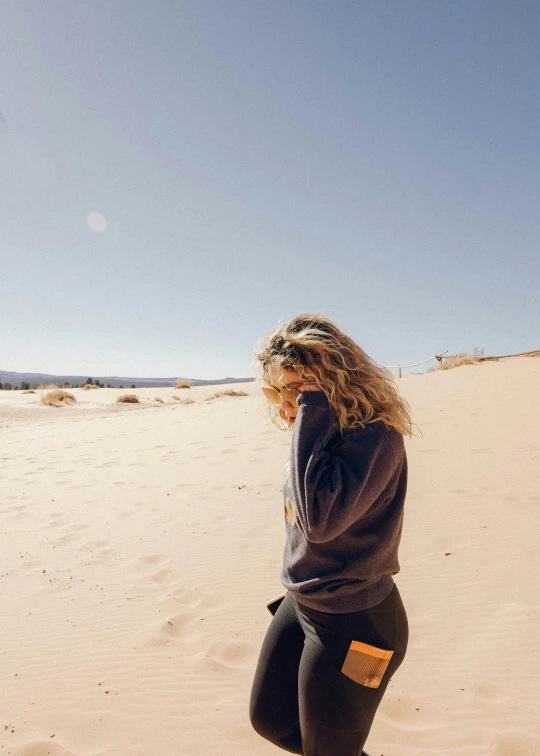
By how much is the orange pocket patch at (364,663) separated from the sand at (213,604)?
1112 millimetres

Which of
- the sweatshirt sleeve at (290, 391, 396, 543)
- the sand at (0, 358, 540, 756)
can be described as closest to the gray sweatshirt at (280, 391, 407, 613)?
the sweatshirt sleeve at (290, 391, 396, 543)

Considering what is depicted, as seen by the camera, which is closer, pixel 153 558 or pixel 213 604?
pixel 213 604

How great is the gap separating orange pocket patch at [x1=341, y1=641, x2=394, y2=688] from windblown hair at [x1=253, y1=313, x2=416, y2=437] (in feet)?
2.25

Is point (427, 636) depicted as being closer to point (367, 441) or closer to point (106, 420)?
point (367, 441)

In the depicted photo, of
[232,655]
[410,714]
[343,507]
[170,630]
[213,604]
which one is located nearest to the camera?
[343,507]

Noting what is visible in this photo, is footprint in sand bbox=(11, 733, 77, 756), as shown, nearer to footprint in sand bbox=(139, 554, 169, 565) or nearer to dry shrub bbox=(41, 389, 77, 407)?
footprint in sand bbox=(139, 554, 169, 565)

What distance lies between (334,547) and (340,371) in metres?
0.60

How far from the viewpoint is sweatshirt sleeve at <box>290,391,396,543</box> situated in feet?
4.66

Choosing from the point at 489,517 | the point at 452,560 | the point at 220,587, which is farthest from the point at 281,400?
the point at 489,517

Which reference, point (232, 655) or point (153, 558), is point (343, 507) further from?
point (153, 558)

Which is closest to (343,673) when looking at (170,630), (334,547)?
(334,547)

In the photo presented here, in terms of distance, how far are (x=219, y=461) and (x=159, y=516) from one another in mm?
2873

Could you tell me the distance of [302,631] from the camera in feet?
5.70

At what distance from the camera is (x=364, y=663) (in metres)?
1.46
